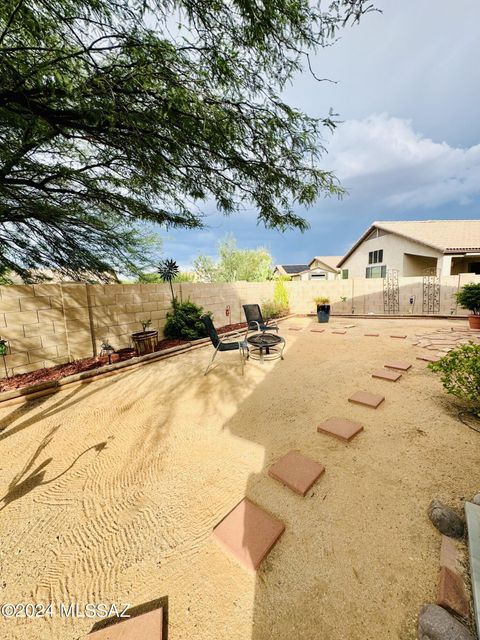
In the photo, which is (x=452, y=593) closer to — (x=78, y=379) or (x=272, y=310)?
(x=78, y=379)

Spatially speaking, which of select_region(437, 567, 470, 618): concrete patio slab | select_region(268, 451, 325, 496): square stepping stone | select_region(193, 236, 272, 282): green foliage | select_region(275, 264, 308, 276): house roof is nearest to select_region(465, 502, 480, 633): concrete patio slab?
select_region(437, 567, 470, 618): concrete patio slab

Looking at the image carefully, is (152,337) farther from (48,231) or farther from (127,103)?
(127,103)

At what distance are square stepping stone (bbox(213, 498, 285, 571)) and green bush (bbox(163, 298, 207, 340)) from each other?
4670 mm

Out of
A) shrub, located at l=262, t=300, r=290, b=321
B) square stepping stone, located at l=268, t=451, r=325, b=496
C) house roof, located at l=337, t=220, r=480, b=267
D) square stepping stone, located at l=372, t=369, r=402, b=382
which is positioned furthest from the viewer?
house roof, located at l=337, t=220, r=480, b=267

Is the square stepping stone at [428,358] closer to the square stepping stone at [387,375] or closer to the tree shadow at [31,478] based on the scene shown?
the square stepping stone at [387,375]

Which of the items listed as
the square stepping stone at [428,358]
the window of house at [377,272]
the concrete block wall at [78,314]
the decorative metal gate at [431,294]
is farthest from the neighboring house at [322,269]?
the square stepping stone at [428,358]

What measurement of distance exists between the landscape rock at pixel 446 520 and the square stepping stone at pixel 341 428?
0.73 m

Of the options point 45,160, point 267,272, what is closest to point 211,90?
point 45,160

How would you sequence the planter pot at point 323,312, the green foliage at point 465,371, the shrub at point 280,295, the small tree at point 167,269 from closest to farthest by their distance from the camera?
1. the green foliage at point 465,371
2. the small tree at point 167,269
3. the planter pot at point 323,312
4. the shrub at point 280,295

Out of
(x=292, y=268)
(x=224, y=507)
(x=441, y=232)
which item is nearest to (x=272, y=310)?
(x=224, y=507)

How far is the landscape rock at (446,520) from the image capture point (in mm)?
1251

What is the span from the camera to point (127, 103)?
1994 mm

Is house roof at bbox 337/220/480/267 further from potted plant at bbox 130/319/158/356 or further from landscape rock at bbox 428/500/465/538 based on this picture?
landscape rock at bbox 428/500/465/538

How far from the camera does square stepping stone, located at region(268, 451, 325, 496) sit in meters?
1.59
